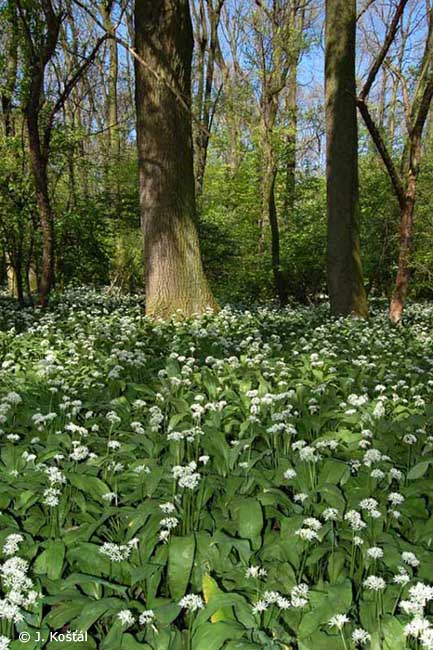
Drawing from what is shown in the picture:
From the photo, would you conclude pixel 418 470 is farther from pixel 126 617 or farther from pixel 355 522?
pixel 126 617

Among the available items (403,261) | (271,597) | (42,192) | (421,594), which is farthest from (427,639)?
(42,192)

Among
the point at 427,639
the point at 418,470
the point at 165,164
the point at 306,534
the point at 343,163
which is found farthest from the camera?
the point at 343,163

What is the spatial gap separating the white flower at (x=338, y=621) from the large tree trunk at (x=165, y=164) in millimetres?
4838

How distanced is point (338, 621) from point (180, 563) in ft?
1.78

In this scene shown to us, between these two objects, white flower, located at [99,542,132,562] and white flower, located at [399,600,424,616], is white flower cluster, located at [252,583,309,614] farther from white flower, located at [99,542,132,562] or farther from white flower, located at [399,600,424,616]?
white flower, located at [99,542,132,562]

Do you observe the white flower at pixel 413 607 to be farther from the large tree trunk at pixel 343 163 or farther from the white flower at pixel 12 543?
the large tree trunk at pixel 343 163

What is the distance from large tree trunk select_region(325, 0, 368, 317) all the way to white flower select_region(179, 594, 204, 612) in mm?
6062

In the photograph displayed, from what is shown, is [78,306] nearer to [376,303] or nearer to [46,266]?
[46,266]

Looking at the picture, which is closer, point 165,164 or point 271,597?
point 271,597

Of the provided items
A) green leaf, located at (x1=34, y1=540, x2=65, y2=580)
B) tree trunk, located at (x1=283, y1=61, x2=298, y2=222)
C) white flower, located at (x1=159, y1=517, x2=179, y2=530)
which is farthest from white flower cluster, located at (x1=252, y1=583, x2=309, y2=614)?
tree trunk, located at (x1=283, y1=61, x2=298, y2=222)

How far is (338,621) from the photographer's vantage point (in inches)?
57.7

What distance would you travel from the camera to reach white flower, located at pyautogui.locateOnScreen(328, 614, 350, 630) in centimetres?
146

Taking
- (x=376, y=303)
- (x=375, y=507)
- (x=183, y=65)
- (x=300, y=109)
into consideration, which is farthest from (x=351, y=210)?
(x=300, y=109)

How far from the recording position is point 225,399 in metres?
3.36
